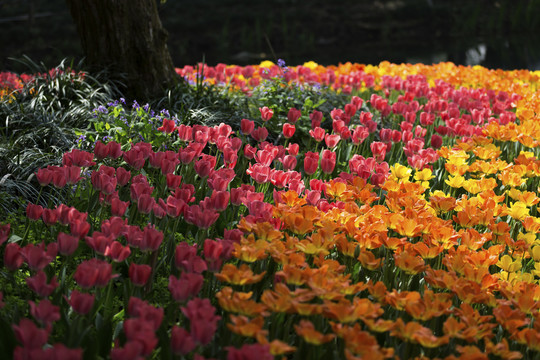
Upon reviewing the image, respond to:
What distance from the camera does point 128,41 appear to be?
482 centimetres

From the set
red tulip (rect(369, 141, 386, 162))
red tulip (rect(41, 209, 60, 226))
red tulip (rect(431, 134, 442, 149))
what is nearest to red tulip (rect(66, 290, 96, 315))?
red tulip (rect(41, 209, 60, 226))

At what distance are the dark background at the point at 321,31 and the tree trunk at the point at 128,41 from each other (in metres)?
9.53

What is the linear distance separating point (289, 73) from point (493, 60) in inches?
433

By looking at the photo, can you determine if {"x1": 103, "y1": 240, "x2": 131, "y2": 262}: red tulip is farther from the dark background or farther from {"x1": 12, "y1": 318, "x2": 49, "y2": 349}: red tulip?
the dark background

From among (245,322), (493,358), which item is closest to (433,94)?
(493,358)

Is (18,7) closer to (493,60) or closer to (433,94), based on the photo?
(493,60)

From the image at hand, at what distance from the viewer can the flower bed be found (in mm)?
1716

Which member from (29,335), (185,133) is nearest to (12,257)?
(29,335)

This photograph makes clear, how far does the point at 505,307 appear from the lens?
189 cm

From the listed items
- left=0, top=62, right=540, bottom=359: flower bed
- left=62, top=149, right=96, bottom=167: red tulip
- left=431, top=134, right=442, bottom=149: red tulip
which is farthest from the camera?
left=431, top=134, right=442, bottom=149: red tulip

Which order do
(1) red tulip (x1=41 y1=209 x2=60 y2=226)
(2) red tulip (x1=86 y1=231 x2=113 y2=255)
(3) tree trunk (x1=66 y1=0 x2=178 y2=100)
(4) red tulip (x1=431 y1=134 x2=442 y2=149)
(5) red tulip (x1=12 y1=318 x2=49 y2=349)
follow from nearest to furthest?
(5) red tulip (x1=12 y1=318 x2=49 y2=349) → (2) red tulip (x1=86 y1=231 x2=113 y2=255) → (1) red tulip (x1=41 y1=209 x2=60 y2=226) → (4) red tulip (x1=431 y1=134 x2=442 y2=149) → (3) tree trunk (x1=66 y1=0 x2=178 y2=100)

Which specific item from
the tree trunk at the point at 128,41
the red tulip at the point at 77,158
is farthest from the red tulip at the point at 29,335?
the tree trunk at the point at 128,41

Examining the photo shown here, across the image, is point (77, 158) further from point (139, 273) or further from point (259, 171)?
point (139, 273)

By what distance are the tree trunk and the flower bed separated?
0.93m
